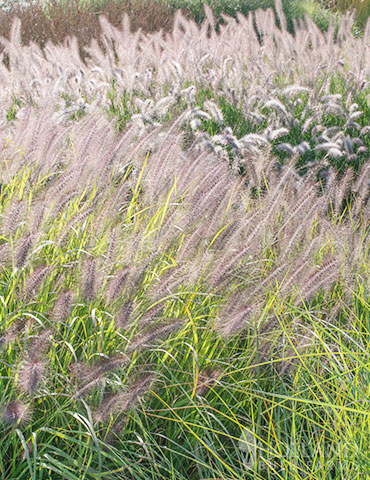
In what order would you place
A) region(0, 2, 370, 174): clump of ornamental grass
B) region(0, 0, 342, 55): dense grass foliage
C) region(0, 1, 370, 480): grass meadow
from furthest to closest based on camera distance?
1. region(0, 0, 342, 55): dense grass foliage
2. region(0, 2, 370, 174): clump of ornamental grass
3. region(0, 1, 370, 480): grass meadow

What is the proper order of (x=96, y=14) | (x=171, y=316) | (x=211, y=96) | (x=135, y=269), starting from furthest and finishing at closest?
(x=96, y=14) < (x=211, y=96) < (x=171, y=316) < (x=135, y=269)

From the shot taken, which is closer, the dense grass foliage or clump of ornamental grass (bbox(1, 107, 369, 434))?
clump of ornamental grass (bbox(1, 107, 369, 434))

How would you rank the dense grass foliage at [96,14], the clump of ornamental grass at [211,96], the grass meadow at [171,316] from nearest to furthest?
the grass meadow at [171,316] < the clump of ornamental grass at [211,96] < the dense grass foliage at [96,14]

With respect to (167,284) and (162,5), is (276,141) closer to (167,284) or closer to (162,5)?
(167,284)

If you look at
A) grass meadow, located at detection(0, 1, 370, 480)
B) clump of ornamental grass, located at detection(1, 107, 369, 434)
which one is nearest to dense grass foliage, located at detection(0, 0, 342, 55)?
grass meadow, located at detection(0, 1, 370, 480)

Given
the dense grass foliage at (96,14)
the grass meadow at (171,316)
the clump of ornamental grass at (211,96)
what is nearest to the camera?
the grass meadow at (171,316)

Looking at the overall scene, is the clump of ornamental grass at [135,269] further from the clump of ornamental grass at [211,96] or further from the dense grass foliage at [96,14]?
the dense grass foliage at [96,14]

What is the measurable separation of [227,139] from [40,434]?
6.57 ft

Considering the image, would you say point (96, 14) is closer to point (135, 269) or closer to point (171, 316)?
point (171, 316)

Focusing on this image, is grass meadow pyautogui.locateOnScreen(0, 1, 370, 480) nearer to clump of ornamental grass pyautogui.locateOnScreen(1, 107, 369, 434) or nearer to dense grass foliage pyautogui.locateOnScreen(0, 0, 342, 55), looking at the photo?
clump of ornamental grass pyautogui.locateOnScreen(1, 107, 369, 434)

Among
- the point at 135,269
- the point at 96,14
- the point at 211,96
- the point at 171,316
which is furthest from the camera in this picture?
the point at 96,14

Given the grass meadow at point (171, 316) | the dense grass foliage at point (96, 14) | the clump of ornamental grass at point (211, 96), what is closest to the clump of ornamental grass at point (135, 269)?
the grass meadow at point (171, 316)

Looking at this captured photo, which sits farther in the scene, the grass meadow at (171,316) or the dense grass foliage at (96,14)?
the dense grass foliage at (96,14)

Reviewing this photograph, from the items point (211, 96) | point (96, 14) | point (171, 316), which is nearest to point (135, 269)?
point (171, 316)
